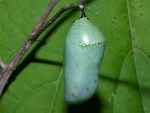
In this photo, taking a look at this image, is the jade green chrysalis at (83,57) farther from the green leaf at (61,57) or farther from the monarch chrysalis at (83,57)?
the green leaf at (61,57)

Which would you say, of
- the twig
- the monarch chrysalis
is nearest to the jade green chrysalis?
the monarch chrysalis

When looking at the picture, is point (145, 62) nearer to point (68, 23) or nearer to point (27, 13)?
point (68, 23)

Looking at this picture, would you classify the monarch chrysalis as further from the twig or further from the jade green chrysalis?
the twig

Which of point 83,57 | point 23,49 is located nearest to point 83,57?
point 83,57

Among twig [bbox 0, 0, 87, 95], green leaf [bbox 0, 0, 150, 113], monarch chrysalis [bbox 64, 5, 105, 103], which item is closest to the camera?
monarch chrysalis [bbox 64, 5, 105, 103]

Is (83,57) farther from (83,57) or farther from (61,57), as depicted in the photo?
(61,57)

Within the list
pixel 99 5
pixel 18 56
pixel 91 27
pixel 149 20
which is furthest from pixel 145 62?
pixel 18 56
